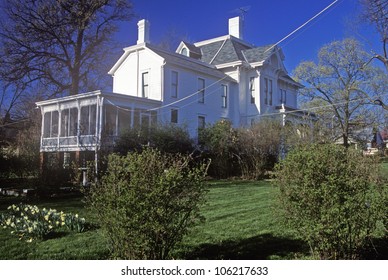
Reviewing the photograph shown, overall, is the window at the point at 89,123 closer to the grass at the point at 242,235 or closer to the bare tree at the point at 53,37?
the bare tree at the point at 53,37

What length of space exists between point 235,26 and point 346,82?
155 cm

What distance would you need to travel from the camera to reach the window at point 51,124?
10.9ft

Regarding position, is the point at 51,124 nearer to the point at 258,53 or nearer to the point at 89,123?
the point at 89,123

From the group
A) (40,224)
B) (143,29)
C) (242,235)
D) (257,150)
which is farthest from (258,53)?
(257,150)

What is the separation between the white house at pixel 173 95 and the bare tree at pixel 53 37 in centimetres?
35

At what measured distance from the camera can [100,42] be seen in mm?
3195

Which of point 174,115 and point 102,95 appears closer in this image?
point 102,95

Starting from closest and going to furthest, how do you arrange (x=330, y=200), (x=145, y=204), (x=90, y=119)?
(x=145, y=204) < (x=330, y=200) < (x=90, y=119)

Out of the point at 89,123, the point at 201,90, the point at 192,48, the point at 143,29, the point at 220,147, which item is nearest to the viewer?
the point at 143,29

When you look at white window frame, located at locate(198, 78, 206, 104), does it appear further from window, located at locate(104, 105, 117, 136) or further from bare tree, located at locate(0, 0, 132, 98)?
bare tree, located at locate(0, 0, 132, 98)

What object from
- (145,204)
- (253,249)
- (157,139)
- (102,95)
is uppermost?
(102,95)

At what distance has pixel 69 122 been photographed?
3982 millimetres

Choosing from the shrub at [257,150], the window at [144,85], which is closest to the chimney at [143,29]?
the window at [144,85]

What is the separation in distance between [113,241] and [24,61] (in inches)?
71.2
